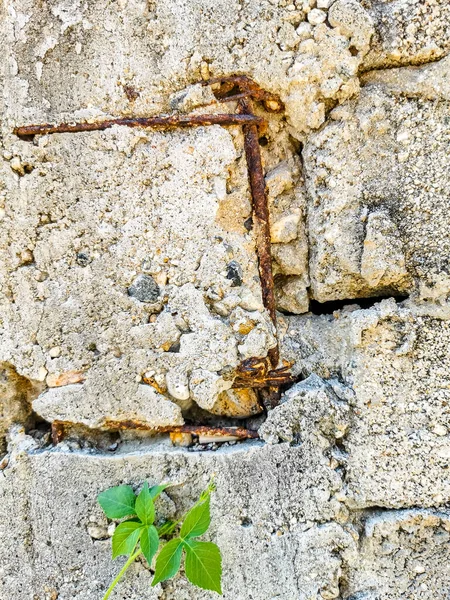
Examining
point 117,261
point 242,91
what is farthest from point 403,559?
point 242,91

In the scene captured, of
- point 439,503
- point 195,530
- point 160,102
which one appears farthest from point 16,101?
point 439,503

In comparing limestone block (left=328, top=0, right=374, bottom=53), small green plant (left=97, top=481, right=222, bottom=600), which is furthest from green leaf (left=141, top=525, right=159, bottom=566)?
limestone block (left=328, top=0, right=374, bottom=53)

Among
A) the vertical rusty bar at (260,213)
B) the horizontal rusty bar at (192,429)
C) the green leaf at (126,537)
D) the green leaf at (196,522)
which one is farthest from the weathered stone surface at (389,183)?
the green leaf at (126,537)

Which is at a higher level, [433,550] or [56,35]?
[56,35]

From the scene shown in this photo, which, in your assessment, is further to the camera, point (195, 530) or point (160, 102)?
point (160, 102)

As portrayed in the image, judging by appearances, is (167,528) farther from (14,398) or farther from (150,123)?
(150,123)

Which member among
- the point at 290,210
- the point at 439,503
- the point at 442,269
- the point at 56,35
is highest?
the point at 56,35

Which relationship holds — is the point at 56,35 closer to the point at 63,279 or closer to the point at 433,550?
the point at 63,279
